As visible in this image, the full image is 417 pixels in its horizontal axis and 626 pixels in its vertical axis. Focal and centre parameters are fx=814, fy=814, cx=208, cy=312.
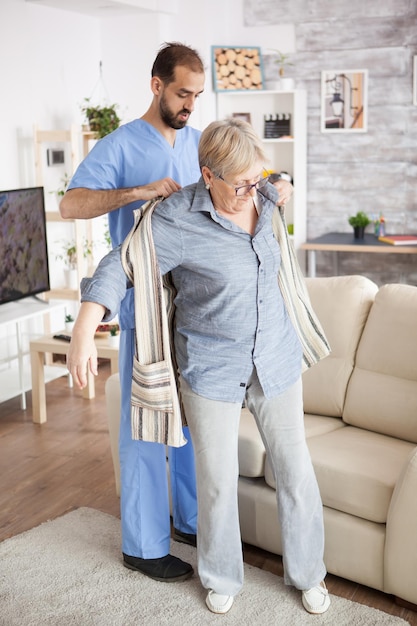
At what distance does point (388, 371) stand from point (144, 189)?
1.13m

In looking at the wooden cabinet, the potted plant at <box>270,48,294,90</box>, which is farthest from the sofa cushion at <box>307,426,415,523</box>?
the potted plant at <box>270,48,294,90</box>

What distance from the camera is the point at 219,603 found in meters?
2.45

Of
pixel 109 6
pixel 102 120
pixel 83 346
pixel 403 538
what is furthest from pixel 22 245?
pixel 403 538

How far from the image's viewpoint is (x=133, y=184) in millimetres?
2531

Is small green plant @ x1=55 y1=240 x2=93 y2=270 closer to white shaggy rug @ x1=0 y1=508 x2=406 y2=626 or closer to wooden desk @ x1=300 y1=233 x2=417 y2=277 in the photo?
wooden desk @ x1=300 y1=233 x2=417 y2=277

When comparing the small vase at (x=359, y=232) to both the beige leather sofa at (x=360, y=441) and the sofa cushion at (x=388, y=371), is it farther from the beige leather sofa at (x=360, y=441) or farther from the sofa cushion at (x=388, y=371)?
the sofa cushion at (x=388, y=371)

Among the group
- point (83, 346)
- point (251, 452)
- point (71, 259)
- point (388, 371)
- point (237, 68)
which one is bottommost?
point (251, 452)

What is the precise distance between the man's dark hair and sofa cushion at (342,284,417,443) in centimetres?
108

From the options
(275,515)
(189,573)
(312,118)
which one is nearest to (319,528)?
(275,515)

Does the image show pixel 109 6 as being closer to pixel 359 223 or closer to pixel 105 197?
pixel 359 223

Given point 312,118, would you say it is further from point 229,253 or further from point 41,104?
point 229,253

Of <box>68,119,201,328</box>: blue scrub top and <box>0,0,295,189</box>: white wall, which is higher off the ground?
<box>0,0,295,189</box>: white wall

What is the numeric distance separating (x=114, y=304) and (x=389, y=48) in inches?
165

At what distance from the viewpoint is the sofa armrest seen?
233 cm
